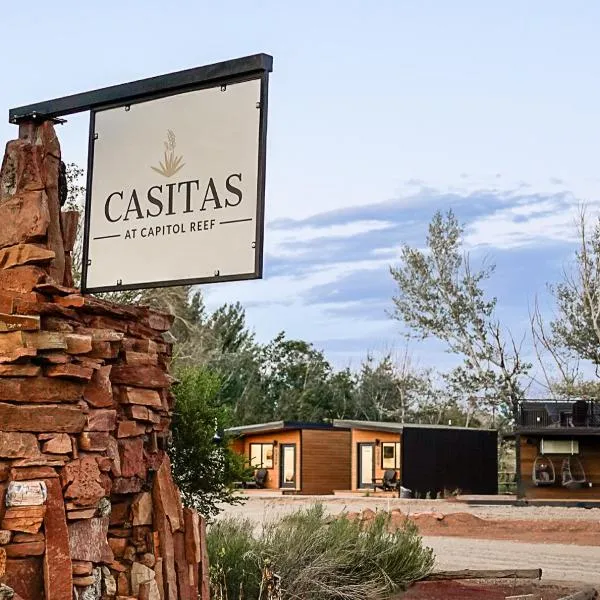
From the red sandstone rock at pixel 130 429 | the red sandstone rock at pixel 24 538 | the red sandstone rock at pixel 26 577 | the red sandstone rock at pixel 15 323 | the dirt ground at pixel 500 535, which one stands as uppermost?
the red sandstone rock at pixel 15 323

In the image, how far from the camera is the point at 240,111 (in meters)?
5.72

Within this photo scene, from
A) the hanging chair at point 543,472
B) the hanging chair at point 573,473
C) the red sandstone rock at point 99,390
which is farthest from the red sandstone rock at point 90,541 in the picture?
the hanging chair at point 573,473

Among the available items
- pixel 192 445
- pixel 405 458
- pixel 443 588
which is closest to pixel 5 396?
pixel 192 445

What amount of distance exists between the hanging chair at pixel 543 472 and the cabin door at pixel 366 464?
616 centimetres

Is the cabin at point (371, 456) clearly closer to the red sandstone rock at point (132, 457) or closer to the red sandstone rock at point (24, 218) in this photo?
the red sandstone rock at point (132, 457)

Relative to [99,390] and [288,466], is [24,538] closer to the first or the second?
[99,390]

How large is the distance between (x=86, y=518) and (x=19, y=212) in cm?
176

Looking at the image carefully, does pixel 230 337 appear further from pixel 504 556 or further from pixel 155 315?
pixel 155 315

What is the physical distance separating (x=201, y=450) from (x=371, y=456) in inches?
978

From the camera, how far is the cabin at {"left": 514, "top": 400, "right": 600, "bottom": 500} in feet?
97.1

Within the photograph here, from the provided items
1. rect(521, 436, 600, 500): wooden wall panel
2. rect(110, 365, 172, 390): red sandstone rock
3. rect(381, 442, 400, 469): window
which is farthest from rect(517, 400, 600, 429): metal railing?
rect(110, 365, 172, 390): red sandstone rock

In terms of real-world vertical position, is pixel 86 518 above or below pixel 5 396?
below

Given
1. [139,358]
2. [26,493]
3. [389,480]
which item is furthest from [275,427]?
[26,493]

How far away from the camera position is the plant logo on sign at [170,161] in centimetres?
592
